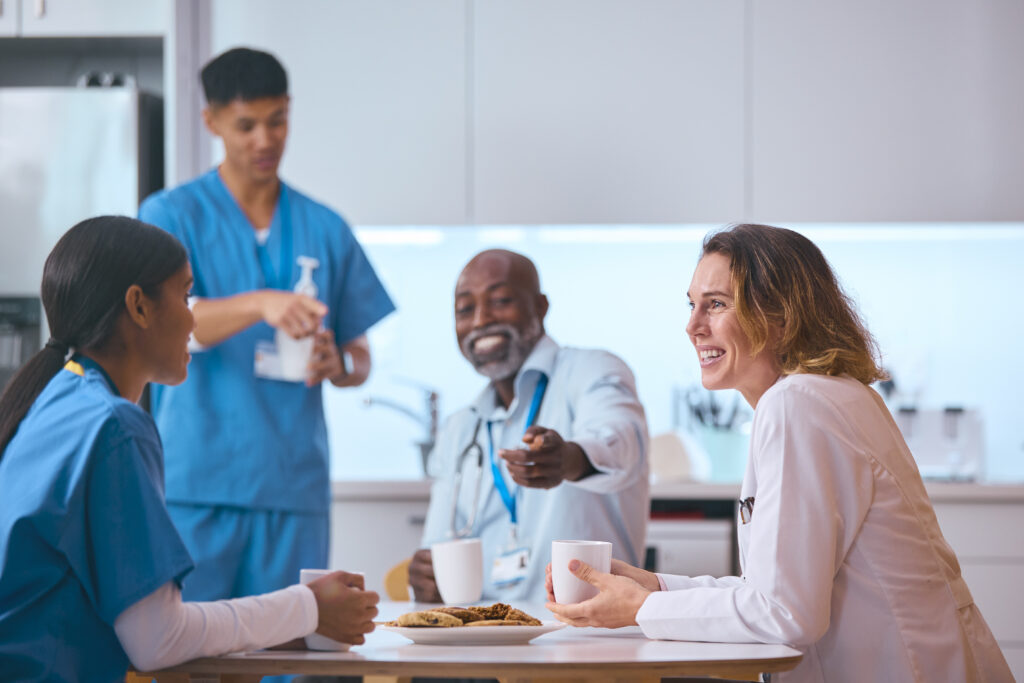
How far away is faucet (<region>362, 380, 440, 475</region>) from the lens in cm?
334

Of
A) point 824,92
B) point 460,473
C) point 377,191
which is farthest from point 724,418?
point 460,473

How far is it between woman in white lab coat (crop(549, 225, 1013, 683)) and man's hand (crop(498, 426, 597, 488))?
28 cm

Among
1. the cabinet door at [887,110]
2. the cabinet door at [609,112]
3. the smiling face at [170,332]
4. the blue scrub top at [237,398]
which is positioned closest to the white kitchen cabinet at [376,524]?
the blue scrub top at [237,398]

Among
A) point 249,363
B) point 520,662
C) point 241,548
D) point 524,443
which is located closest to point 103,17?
point 249,363

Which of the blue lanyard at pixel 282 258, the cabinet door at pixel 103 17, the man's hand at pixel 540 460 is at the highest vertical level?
the cabinet door at pixel 103 17

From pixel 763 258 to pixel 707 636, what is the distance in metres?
0.49

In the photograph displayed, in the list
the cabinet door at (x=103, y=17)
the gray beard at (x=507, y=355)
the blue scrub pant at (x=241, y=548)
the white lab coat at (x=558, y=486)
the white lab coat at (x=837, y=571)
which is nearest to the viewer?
the white lab coat at (x=837, y=571)

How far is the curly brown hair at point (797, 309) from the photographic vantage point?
4.40ft

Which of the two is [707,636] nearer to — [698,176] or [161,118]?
[698,176]

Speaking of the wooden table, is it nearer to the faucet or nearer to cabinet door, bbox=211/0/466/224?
the faucet

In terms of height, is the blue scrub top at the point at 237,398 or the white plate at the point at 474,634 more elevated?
the blue scrub top at the point at 237,398

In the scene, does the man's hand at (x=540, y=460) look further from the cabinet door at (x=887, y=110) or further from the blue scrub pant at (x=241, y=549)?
the cabinet door at (x=887, y=110)

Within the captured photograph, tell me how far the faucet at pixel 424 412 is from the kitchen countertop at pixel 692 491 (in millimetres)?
261

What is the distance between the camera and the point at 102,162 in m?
3.10
